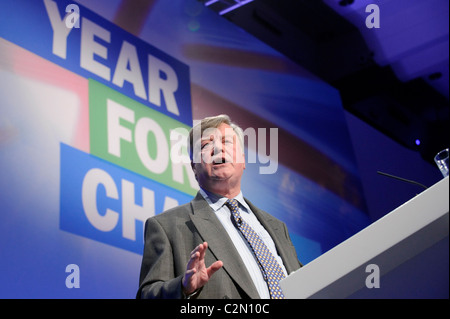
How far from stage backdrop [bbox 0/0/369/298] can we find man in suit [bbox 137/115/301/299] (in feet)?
2.18

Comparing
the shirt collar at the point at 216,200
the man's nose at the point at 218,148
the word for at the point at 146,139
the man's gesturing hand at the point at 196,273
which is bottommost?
the man's gesturing hand at the point at 196,273

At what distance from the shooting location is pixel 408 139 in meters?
6.19

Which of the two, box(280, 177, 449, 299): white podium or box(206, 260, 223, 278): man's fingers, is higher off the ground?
box(206, 260, 223, 278): man's fingers

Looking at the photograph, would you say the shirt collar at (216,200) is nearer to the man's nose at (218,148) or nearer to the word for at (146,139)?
the man's nose at (218,148)

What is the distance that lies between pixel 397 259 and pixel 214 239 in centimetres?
94

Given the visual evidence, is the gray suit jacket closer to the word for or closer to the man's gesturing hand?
the man's gesturing hand

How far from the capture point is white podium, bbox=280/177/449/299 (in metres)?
0.90

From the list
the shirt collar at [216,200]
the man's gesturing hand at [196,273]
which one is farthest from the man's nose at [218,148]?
the man's gesturing hand at [196,273]

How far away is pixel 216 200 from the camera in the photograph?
80.7 inches

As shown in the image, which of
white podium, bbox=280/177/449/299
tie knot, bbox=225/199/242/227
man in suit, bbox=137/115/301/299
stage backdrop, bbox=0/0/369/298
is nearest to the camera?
white podium, bbox=280/177/449/299

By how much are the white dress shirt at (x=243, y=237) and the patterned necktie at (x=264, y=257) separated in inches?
0.6

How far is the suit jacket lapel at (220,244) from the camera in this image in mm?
1700

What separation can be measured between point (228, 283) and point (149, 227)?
13.7 inches

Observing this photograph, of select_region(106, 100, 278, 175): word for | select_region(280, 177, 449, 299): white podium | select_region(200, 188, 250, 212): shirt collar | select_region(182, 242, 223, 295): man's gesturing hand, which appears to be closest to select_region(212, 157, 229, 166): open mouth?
select_region(200, 188, 250, 212): shirt collar
